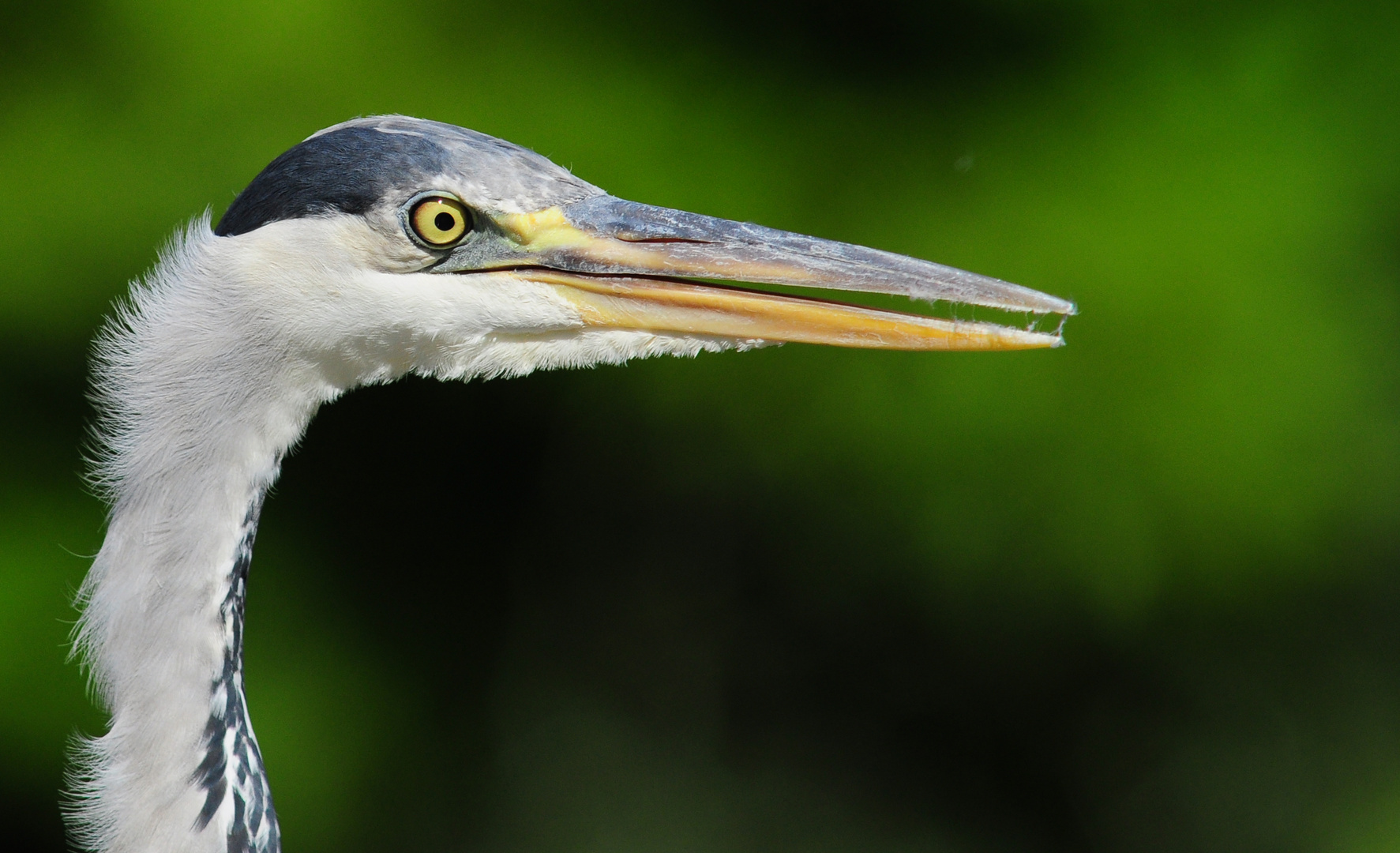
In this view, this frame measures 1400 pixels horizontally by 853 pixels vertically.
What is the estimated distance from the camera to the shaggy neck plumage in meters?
0.95

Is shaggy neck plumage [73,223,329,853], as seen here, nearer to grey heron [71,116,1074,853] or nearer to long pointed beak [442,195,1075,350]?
grey heron [71,116,1074,853]

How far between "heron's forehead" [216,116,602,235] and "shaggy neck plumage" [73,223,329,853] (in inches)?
3.1

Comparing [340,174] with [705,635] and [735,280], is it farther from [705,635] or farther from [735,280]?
[705,635]

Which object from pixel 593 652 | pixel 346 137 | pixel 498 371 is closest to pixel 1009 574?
pixel 593 652

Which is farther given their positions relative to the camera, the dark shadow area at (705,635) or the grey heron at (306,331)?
the dark shadow area at (705,635)

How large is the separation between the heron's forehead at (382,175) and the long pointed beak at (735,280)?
0.15ft

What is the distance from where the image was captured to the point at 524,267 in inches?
42.3

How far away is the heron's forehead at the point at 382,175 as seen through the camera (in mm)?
1010

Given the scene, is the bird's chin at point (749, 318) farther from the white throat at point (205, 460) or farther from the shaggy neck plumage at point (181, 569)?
the shaggy neck plumage at point (181, 569)

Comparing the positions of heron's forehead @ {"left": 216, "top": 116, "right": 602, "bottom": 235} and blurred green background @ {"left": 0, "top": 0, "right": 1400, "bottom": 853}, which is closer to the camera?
heron's forehead @ {"left": 216, "top": 116, "right": 602, "bottom": 235}

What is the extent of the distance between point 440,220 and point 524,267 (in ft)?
0.30

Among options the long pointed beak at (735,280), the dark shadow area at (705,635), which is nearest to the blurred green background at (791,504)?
the dark shadow area at (705,635)

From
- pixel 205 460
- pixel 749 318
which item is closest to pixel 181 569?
pixel 205 460

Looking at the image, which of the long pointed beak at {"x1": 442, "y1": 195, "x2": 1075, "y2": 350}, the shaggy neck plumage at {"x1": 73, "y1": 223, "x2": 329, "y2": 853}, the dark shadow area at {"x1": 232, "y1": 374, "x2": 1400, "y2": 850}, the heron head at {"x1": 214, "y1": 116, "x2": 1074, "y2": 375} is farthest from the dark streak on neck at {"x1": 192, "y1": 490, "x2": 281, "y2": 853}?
the dark shadow area at {"x1": 232, "y1": 374, "x2": 1400, "y2": 850}
